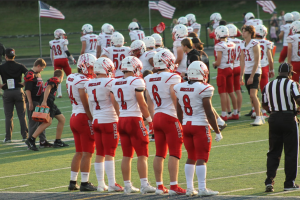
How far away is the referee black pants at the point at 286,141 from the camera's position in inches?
267

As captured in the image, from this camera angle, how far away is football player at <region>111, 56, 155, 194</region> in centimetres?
697

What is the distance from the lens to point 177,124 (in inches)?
277

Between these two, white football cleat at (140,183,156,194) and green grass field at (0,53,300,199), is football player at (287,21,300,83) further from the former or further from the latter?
white football cleat at (140,183,156,194)

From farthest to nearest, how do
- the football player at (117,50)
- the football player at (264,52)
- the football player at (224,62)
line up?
the football player at (224,62), the football player at (264,52), the football player at (117,50)

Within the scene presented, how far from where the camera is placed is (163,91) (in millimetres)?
7059

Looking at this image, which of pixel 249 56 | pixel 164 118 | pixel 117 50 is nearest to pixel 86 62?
pixel 164 118

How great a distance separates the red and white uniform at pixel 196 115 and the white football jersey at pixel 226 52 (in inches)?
236

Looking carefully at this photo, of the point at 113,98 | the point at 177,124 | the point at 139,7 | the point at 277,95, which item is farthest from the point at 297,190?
the point at 139,7

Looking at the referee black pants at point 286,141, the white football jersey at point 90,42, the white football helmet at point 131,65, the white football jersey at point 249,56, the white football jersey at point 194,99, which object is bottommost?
the referee black pants at point 286,141

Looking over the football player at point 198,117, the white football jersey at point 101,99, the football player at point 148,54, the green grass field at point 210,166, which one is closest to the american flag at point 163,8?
the green grass field at point 210,166

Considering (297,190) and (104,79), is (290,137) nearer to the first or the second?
(297,190)

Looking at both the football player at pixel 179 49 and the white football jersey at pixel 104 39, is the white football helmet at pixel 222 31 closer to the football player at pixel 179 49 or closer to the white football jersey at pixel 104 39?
the football player at pixel 179 49

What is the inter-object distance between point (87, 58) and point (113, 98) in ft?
2.56

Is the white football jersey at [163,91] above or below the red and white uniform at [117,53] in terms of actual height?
below
